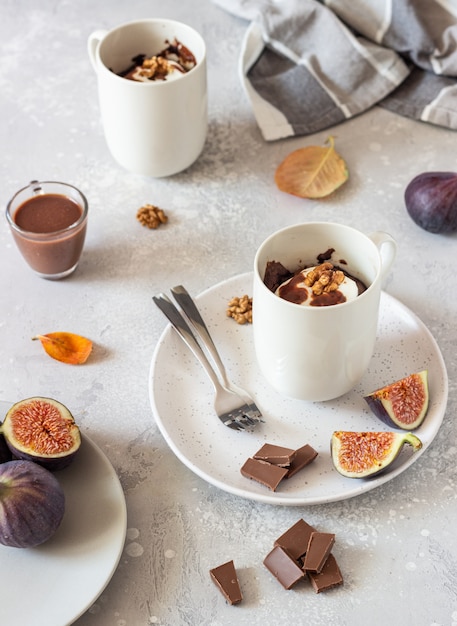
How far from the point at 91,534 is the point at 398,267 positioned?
0.85m

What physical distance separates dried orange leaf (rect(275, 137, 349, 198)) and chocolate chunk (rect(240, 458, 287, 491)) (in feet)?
2.50

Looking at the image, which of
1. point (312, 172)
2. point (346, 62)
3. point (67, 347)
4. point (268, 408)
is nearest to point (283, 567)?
point (268, 408)

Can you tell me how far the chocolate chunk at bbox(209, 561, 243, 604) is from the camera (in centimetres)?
117

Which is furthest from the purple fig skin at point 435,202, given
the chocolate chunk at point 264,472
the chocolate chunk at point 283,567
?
Answer: the chocolate chunk at point 283,567


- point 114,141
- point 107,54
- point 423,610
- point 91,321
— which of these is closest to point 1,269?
point 91,321

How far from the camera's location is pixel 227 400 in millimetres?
1389

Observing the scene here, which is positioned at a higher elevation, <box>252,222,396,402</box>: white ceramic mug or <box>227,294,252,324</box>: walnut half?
<box>252,222,396,402</box>: white ceramic mug

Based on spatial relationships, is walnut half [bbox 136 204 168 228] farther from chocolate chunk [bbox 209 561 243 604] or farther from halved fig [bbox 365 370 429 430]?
chocolate chunk [bbox 209 561 243 604]

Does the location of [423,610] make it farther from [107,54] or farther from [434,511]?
[107,54]

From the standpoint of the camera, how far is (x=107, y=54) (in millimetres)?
1839

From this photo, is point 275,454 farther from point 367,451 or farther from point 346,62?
point 346,62

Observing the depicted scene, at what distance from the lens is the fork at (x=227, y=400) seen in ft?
4.46

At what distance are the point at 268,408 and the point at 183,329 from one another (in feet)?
0.72

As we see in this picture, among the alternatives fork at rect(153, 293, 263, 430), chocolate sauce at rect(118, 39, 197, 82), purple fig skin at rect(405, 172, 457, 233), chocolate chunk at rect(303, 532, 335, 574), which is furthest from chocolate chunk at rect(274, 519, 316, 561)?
chocolate sauce at rect(118, 39, 197, 82)
